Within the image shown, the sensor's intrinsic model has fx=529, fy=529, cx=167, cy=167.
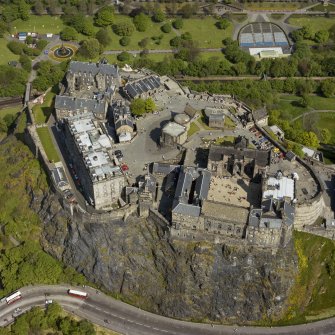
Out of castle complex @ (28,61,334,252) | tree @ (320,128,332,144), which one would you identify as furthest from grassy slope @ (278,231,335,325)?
tree @ (320,128,332,144)

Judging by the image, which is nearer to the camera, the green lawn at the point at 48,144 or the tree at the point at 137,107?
the green lawn at the point at 48,144

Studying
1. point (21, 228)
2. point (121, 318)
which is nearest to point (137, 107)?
point (21, 228)

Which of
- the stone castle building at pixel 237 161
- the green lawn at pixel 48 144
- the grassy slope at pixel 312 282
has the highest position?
the green lawn at pixel 48 144

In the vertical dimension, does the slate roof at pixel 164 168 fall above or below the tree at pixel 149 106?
below

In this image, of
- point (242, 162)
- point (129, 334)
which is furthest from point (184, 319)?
point (242, 162)

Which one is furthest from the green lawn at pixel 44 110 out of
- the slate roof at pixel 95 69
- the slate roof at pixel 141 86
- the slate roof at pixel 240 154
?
the slate roof at pixel 240 154

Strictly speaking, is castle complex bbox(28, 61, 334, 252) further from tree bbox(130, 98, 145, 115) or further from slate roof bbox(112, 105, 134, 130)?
tree bbox(130, 98, 145, 115)

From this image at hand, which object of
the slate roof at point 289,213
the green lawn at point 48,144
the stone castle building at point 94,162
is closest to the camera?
the slate roof at point 289,213

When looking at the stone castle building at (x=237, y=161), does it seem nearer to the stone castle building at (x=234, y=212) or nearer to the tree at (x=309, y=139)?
the stone castle building at (x=234, y=212)
